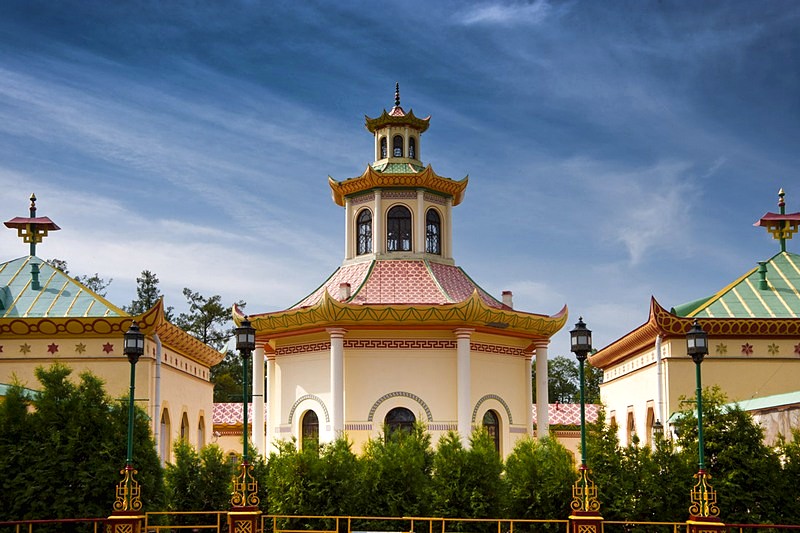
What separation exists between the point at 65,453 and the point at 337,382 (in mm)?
8452

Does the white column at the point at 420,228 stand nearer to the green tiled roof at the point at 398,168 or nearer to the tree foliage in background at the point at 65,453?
the green tiled roof at the point at 398,168

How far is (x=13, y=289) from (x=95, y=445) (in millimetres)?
9138

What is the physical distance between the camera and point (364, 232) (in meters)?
27.5

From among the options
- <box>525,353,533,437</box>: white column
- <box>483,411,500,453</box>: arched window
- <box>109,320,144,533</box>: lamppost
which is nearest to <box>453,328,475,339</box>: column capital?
<box>483,411,500,453</box>: arched window

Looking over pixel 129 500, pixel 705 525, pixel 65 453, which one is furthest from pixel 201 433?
pixel 705 525

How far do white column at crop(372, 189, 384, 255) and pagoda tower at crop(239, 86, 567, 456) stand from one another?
0.09 feet

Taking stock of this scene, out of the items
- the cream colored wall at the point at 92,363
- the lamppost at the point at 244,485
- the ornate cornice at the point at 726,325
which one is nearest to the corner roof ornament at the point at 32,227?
the cream colored wall at the point at 92,363

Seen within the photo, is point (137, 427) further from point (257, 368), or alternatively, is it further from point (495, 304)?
point (495, 304)

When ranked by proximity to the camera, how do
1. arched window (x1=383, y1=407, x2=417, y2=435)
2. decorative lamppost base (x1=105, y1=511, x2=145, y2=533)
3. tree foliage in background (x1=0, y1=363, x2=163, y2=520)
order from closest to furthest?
decorative lamppost base (x1=105, y1=511, x2=145, y2=533)
tree foliage in background (x1=0, y1=363, x2=163, y2=520)
arched window (x1=383, y1=407, x2=417, y2=435)

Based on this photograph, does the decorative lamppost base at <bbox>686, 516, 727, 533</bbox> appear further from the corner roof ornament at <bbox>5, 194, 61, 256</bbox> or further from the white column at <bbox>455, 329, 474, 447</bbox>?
the corner roof ornament at <bbox>5, 194, 61, 256</bbox>

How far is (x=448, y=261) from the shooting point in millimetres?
27406

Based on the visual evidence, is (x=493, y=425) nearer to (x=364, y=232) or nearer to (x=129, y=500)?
(x=364, y=232)

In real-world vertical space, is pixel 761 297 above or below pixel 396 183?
below

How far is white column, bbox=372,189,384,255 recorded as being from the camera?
2680 centimetres
